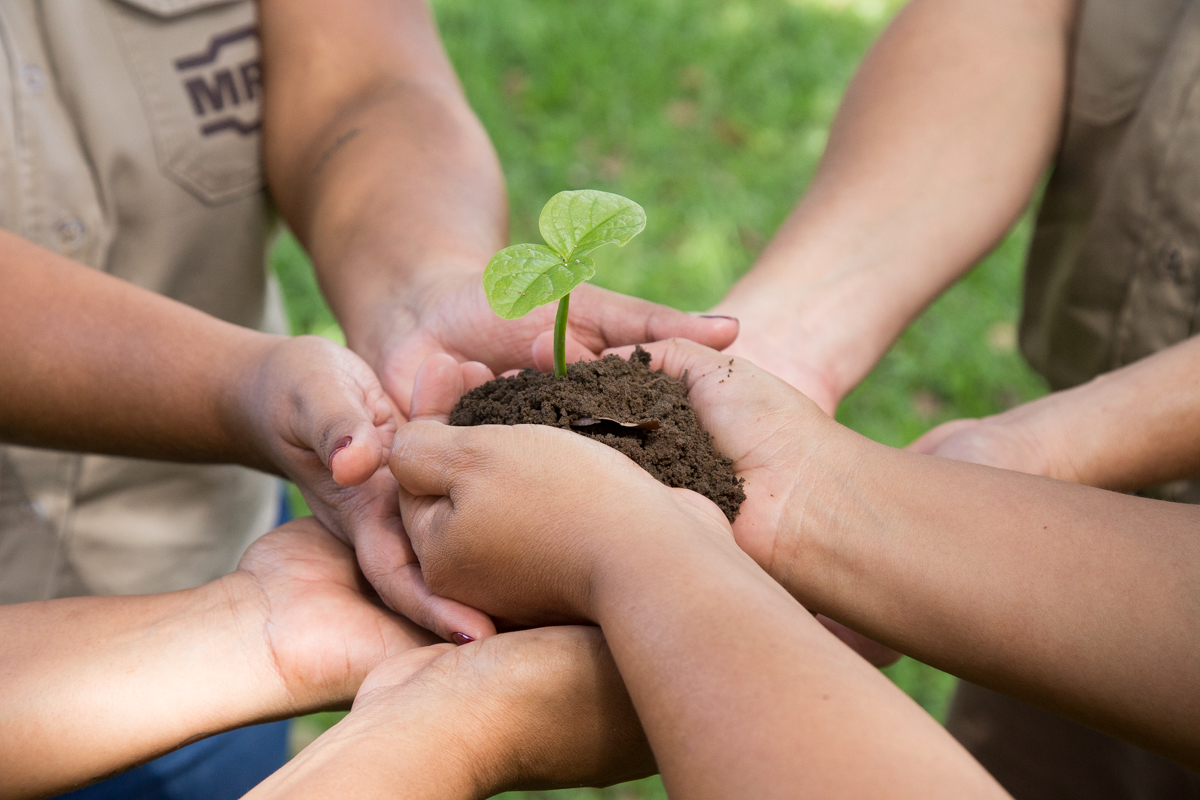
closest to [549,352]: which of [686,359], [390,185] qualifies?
[686,359]

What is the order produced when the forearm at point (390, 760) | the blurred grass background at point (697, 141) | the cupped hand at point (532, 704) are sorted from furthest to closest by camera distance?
the blurred grass background at point (697, 141), the cupped hand at point (532, 704), the forearm at point (390, 760)

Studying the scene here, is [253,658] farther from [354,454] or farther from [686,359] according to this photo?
[686,359]

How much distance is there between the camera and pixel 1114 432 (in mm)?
1627

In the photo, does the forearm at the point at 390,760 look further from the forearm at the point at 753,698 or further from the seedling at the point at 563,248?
the seedling at the point at 563,248

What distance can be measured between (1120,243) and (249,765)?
2401 mm

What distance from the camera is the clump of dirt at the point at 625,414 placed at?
1430 millimetres

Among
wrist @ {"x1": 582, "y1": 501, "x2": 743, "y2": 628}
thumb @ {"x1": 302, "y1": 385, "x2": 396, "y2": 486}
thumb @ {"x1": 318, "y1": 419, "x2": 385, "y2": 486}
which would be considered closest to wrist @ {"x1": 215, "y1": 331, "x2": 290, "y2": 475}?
thumb @ {"x1": 302, "y1": 385, "x2": 396, "y2": 486}

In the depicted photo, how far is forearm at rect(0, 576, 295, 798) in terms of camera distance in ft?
4.27

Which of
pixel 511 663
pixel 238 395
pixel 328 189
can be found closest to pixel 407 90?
pixel 328 189

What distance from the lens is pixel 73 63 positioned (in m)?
1.80

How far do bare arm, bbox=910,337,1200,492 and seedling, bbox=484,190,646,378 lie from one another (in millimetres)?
825

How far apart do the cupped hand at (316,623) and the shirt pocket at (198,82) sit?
0.98 m

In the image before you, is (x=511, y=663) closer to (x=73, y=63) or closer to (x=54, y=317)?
(x=54, y=317)

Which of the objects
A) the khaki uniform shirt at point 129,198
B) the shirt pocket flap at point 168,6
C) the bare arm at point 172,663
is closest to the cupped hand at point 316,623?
the bare arm at point 172,663
